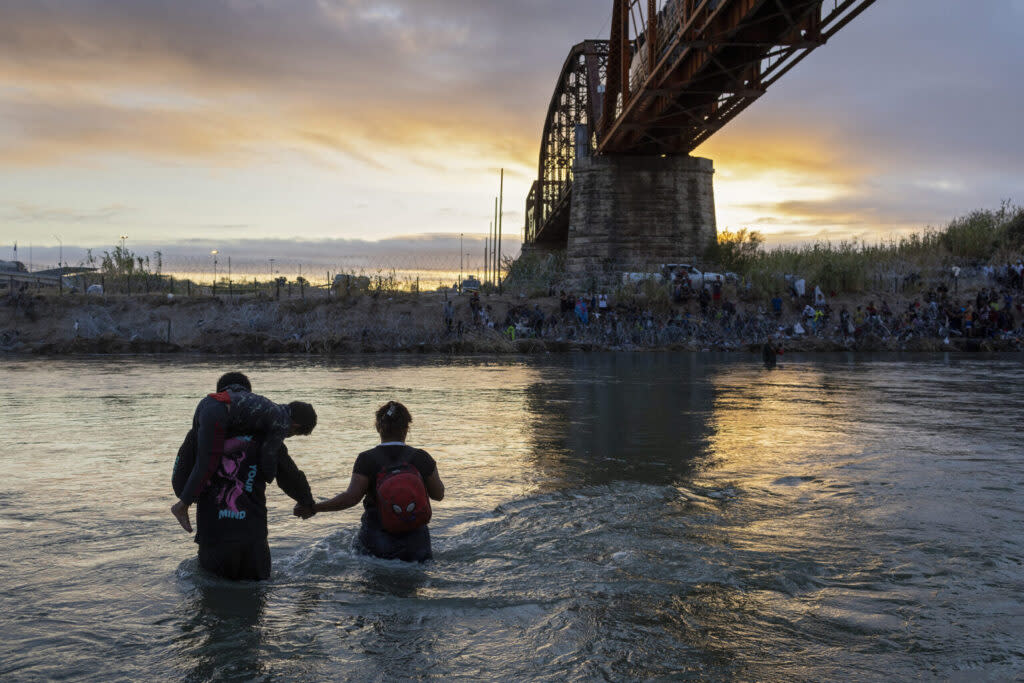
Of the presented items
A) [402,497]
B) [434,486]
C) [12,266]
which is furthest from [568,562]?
[12,266]

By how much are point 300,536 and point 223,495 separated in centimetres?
173

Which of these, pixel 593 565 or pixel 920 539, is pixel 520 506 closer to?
A: pixel 593 565

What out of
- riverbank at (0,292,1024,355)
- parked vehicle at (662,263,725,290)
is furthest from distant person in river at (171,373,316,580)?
parked vehicle at (662,263,725,290)

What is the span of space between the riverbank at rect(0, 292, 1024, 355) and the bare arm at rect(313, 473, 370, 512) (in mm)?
26639

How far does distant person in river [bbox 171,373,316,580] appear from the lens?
4.99m

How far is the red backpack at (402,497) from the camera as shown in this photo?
Answer: 5.55 meters

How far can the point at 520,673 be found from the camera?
4.16m

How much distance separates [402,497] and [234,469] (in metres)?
1.07

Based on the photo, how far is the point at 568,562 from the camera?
6016 mm

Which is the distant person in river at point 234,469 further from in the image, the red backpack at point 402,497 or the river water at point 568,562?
the red backpack at point 402,497

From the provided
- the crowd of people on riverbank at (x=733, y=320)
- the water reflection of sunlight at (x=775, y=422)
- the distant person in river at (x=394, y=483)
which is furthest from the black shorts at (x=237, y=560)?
the crowd of people on riverbank at (x=733, y=320)

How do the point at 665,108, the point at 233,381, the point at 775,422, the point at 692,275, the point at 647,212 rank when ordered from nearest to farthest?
the point at 233,381 < the point at 775,422 < the point at 665,108 < the point at 692,275 < the point at 647,212

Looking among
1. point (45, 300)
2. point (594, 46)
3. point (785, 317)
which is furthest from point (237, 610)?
point (594, 46)

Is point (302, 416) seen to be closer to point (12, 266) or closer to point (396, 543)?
point (396, 543)
